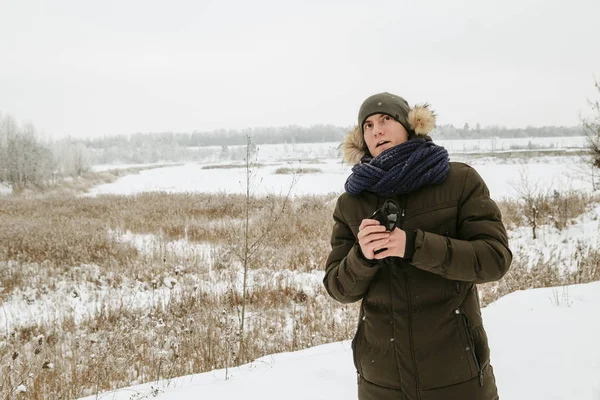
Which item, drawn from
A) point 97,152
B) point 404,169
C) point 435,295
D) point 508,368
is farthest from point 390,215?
point 97,152

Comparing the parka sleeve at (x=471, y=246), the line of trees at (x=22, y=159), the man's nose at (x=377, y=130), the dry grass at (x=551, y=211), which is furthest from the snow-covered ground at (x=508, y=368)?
the line of trees at (x=22, y=159)

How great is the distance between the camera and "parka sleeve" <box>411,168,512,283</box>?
1.28 metres

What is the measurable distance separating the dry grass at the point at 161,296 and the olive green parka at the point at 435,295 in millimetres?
2858

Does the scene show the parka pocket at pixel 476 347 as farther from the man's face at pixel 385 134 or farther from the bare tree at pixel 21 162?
the bare tree at pixel 21 162

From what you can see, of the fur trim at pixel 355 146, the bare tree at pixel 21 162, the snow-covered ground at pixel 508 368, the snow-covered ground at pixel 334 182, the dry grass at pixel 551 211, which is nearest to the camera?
the fur trim at pixel 355 146

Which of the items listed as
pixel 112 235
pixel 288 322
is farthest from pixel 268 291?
pixel 112 235

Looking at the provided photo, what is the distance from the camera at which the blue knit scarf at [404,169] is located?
1.42m

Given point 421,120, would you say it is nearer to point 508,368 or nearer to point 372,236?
point 372,236

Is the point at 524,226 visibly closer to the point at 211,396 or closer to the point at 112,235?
the point at 211,396

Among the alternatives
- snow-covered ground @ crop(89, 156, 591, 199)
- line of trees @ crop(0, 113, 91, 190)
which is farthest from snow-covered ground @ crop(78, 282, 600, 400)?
line of trees @ crop(0, 113, 91, 190)

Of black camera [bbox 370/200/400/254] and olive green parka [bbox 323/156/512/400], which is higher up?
black camera [bbox 370/200/400/254]

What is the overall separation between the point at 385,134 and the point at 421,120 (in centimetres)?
15

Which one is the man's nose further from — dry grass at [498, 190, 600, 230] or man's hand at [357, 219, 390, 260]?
dry grass at [498, 190, 600, 230]

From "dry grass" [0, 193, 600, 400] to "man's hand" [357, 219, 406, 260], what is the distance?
3.06 metres
